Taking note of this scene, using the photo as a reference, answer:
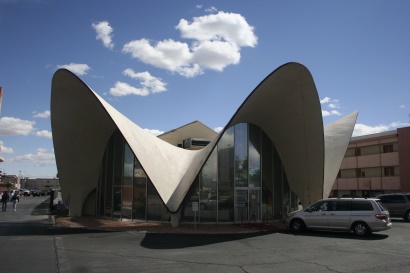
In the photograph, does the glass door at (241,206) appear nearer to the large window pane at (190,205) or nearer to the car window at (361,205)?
the large window pane at (190,205)

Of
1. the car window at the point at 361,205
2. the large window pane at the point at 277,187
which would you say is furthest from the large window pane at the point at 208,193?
the car window at the point at 361,205

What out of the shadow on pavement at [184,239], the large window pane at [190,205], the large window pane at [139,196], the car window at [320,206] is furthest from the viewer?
the large window pane at [139,196]

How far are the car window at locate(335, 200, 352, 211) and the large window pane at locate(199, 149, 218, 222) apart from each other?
20.1 feet

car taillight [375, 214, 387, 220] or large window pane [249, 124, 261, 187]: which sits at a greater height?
large window pane [249, 124, 261, 187]

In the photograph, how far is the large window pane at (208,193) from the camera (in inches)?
722

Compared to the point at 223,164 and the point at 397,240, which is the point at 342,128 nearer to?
the point at 223,164

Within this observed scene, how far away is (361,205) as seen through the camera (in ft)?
47.4

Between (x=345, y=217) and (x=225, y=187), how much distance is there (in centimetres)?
630

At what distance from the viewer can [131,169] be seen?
20359 mm

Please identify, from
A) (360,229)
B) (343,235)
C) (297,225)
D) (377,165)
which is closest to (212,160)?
(297,225)

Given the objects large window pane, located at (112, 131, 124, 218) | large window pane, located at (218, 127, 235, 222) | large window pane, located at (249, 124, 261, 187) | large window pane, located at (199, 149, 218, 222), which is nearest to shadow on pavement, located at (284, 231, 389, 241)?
large window pane, located at (218, 127, 235, 222)

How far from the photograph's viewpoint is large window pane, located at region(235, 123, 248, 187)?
62.9ft

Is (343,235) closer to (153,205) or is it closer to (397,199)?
(153,205)

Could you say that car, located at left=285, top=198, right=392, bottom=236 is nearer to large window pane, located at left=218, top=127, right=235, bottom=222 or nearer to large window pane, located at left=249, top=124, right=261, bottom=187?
large window pane, located at left=218, top=127, right=235, bottom=222
